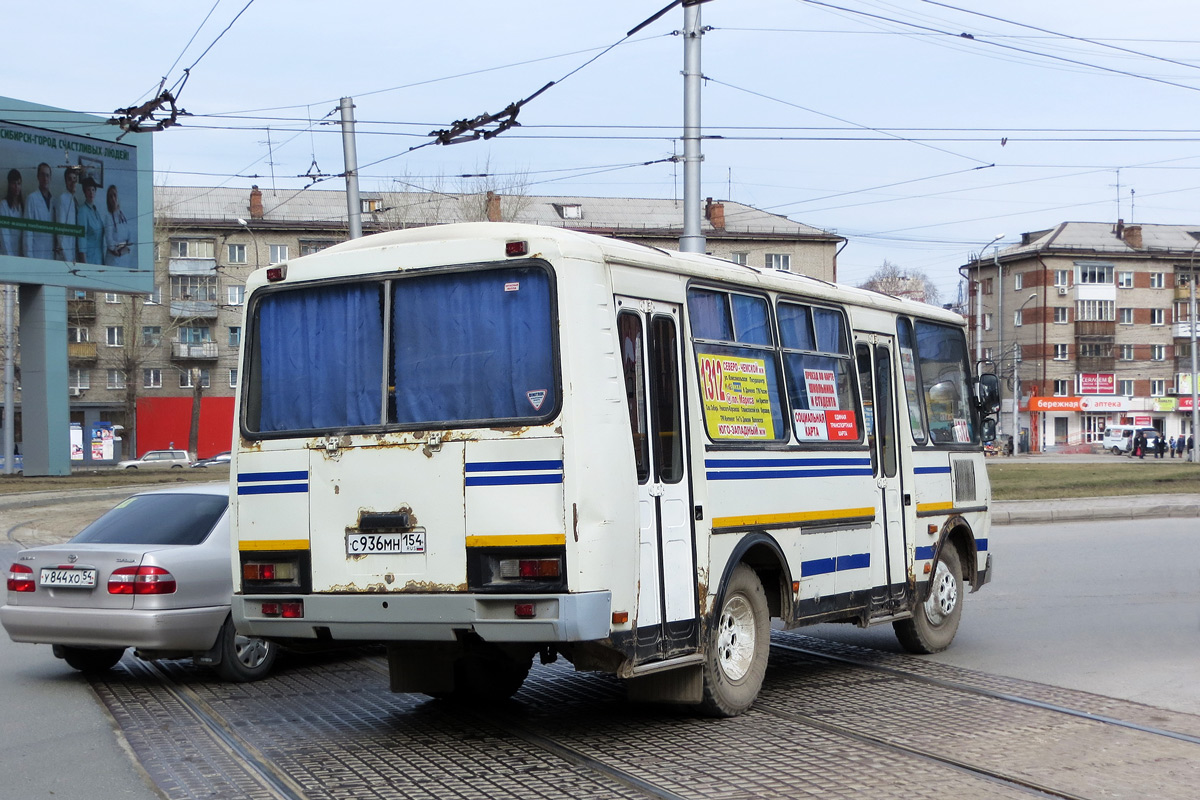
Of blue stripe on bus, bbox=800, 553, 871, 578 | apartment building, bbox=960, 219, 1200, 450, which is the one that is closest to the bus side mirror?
blue stripe on bus, bbox=800, 553, 871, 578

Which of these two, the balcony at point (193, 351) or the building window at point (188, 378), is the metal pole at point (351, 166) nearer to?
the balcony at point (193, 351)

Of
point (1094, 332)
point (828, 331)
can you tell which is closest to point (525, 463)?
point (828, 331)

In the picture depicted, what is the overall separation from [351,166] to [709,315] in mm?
13384

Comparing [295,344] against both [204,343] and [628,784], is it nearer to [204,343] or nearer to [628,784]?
[628,784]

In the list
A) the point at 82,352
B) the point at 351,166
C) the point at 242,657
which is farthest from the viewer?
the point at 82,352

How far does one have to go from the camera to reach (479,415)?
740 centimetres

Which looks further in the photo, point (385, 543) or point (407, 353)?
point (407, 353)

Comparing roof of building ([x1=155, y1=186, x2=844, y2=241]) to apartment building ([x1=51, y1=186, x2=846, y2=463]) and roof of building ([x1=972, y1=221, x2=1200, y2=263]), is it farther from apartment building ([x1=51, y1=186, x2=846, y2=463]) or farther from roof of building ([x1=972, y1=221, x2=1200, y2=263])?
roof of building ([x1=972, y1=221, x2=1200, y2=263])

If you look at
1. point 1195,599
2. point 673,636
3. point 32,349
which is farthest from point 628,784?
point 32,349

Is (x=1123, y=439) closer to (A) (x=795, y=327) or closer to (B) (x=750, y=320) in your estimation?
(A) (x=795, y=327)

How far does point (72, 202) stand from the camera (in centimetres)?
4581

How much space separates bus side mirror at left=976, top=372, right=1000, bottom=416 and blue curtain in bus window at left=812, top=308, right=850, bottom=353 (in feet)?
9.09

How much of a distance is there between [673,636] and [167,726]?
317 cm

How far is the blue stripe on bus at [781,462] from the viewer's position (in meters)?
8.23
